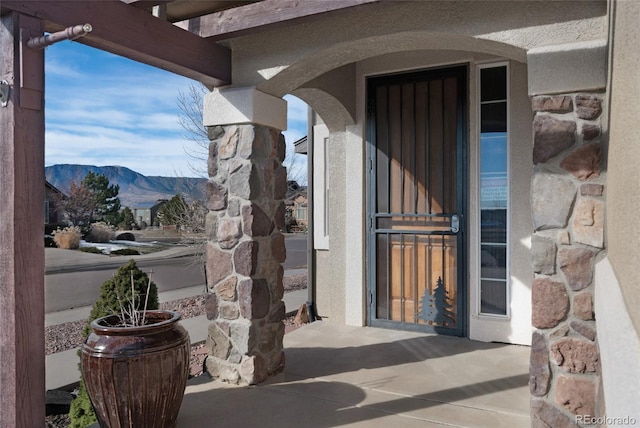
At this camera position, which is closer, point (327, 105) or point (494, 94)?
point (494, 94)

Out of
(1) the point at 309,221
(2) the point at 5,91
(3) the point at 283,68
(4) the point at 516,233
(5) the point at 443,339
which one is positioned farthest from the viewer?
(1) the point at 309,221

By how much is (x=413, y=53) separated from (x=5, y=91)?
344cm

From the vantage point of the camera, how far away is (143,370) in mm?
2451

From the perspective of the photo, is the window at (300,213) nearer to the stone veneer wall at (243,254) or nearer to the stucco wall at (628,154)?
the stone veneer wall at (243,254)

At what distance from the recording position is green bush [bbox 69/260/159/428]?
3133 millimetres

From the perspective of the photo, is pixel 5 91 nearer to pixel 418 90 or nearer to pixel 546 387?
pixel 546 387

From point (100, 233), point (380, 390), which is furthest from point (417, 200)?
point (100, 233)

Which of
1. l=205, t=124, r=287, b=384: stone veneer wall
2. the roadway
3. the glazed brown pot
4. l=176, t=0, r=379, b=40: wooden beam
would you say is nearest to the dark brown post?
the glazed brown pot

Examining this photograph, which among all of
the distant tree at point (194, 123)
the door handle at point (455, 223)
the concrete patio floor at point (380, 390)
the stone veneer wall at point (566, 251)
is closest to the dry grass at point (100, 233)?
the distant tree at point (194, 123)

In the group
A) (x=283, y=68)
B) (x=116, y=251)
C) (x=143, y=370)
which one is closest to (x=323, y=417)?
(x=143, y=370)

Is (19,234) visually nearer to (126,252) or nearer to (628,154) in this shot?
(628,154)

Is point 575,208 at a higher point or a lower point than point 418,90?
lower

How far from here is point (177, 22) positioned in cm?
331

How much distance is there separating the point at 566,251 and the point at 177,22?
2.91m
